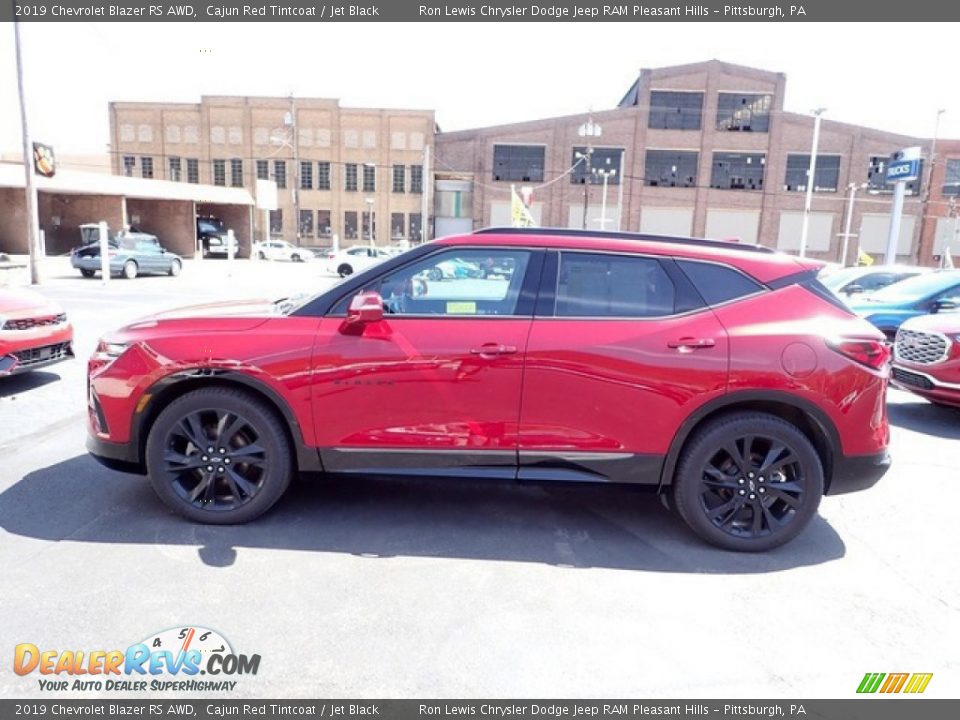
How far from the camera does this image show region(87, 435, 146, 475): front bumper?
3738 millimetres

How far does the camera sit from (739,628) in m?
2.89

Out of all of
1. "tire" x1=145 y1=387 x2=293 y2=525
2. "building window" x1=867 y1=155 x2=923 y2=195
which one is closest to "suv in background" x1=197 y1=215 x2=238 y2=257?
"tire" x1=145 y1=387 x2=293 y2=525

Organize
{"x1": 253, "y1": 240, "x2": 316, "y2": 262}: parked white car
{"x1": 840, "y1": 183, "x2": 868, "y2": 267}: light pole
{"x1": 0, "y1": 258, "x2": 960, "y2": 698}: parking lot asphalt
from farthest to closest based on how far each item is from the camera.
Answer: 1. {"x1": 840, "y1": 183, "x2": 868, "y2": 267}: light pole
2. {"x1": 253, "y1": 240, "x2": 316, "y2": 262}: parked white car
3. {"x1": 0, "y1": 258, "x2": 960, "y2": 698}: parking lot asphalt

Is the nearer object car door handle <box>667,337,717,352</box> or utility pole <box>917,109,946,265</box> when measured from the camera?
car door handle <box>667,337,717,352</box>

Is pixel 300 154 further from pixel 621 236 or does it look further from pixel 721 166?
pixel 621 236

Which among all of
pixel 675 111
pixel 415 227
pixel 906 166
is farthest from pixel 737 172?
pixel 415 227

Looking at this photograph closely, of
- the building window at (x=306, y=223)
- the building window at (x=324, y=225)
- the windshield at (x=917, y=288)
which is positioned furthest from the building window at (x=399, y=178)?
the windshield at (x=917, y=288)

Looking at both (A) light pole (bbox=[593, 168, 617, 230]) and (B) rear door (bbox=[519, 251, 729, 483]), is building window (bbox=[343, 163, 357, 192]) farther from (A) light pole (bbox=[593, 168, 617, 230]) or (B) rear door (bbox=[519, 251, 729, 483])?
(B) rear door (bbox=[519, 251, 729, 483])

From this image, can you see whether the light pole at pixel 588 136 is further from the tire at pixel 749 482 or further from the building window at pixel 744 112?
the tire at pixel 749 482

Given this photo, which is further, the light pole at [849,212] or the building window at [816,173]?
the building window at [816,173]

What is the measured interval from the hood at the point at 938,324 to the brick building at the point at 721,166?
46639 millimetres

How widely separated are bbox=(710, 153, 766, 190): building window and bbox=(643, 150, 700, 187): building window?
5.93ft

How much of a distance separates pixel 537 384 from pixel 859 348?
1.86 meters

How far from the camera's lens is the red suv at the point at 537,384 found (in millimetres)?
3506
